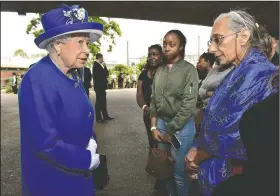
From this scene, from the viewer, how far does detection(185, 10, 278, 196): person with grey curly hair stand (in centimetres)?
134

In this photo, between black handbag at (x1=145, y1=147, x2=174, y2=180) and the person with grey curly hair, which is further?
black handbag at (x1=145, y1=147, x2=174, y2=180)

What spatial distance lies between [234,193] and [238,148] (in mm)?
218

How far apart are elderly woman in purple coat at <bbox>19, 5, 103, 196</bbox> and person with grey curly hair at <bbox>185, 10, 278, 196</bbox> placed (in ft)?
2.09

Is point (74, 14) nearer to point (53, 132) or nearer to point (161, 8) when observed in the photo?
point (53, 132)

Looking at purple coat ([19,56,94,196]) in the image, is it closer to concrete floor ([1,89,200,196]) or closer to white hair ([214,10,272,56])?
white hair ([214,10,272,56])

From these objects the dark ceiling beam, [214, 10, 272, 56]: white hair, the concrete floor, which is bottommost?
the concrete floor

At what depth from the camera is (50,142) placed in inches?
56.7

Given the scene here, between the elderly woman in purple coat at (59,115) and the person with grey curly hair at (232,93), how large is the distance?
64cm

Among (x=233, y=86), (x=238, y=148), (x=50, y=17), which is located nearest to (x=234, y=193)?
(x=238, y=148)

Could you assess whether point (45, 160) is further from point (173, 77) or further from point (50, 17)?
point (173, 77)

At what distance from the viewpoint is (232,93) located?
138 cm

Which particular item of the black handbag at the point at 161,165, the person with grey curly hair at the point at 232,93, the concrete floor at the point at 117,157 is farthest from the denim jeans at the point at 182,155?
the person with grey curly hair at the point at 232,93

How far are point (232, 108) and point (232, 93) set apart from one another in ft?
0.24

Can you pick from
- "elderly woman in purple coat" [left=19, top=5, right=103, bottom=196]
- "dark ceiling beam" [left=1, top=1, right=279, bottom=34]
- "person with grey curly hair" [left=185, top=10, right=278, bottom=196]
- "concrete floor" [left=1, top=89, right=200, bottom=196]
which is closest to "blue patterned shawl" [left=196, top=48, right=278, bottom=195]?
"person with grey curly hair" [left=185, top=10, right=278, bottom=196]
